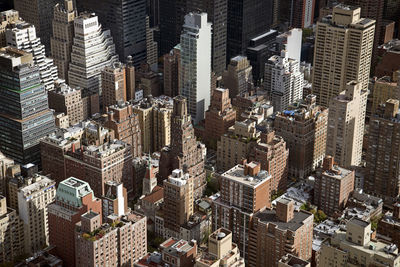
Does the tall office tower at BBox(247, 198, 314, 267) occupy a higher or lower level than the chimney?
lower

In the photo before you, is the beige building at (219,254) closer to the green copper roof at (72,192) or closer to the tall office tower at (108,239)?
the tall office tower at (108,239)

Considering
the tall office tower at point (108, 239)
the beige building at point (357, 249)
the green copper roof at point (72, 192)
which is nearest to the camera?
the beige building at point (357, 249)

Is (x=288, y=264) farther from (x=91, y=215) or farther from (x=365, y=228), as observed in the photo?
(x=91, y=215)

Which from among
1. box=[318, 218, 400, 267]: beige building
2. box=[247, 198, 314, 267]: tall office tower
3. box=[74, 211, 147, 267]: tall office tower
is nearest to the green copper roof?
box=[74, 211, 147, 267]: tall office tower

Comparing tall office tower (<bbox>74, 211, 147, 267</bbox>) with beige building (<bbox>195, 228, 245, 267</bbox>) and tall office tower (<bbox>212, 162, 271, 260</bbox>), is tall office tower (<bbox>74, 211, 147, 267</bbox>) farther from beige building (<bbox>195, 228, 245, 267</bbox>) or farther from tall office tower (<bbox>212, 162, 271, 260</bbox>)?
beige building (<bbox>195, 228, 245, 267</bbox>)

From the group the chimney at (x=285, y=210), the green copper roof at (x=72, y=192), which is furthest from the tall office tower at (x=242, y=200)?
the green copper roof at (x=72, y=192)

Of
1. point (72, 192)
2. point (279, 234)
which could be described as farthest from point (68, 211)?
point (279, 234)

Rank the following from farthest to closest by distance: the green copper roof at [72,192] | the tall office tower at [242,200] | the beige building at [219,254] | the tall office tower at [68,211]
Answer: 1. the tall office tower at [242,200]
2. the green copper roof at [72,192]
3. the tall office tower at [68,211]
4. the beige building at [219,254]
